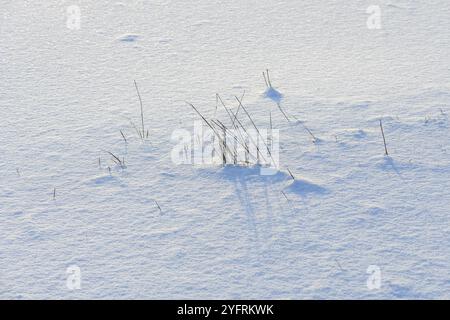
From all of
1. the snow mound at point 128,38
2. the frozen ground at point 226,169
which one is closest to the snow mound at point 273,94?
the frozen ground at point 226,169

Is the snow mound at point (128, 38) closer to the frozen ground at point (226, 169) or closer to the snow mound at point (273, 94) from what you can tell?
the frozen ground at point (226, 169)

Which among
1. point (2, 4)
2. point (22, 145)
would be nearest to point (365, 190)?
point (22, 145)

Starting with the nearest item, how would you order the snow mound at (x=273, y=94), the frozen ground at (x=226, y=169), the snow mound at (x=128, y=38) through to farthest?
the frozen ground at (x=226, y=169) → the snow mound at (x=273, y=94) → the snow mound at (x=128, y=38)

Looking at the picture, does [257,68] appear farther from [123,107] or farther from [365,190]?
[365,190]

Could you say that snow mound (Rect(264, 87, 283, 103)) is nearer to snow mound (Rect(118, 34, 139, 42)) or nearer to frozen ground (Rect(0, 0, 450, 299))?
frozen ground (Rect(0, 0, 450, 299))

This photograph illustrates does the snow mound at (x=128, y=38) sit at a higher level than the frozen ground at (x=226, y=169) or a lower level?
higher

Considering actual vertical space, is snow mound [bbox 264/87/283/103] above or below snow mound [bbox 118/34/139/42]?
below

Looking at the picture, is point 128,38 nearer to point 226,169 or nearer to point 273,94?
point 273,94

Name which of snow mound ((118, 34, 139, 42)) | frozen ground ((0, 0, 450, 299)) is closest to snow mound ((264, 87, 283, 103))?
frozen ground ((0, 0, 450, 299))

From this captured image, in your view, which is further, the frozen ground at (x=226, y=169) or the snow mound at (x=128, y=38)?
the snow mound at (x=128, y=38)
